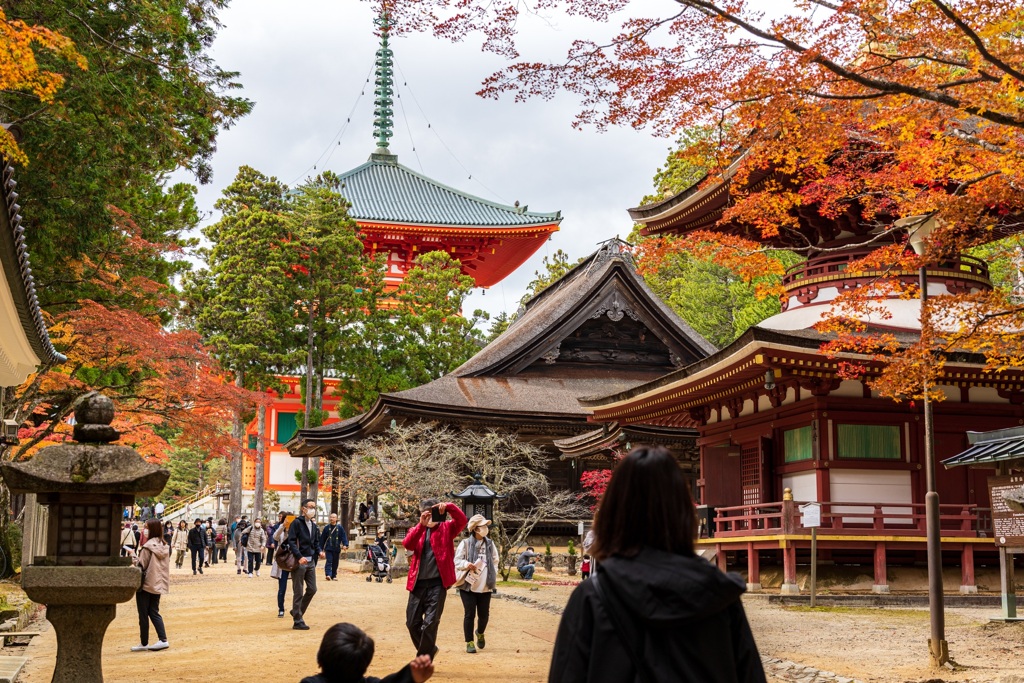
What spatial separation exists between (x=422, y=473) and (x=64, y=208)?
11774 millimetres

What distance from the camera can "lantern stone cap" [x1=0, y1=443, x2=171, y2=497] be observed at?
729 cm

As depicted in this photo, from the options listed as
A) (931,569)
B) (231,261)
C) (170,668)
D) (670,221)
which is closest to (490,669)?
(170,668)

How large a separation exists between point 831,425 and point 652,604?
1618cm

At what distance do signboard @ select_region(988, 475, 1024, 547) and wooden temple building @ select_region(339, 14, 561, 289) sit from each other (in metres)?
34.7

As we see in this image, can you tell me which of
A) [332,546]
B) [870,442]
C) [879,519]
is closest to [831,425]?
[870,442]

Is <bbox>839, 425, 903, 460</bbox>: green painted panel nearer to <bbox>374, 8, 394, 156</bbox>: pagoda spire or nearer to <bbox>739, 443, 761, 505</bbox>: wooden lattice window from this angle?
<bbox>739, 443, 761, 505</bbox>: wooden lattice window

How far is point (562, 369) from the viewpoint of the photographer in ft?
105

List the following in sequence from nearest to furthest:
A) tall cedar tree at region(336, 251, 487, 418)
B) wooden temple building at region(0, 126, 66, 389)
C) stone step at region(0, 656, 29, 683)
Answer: stone step at region(0, 656, 29, 683) < wooden temple building at region(0, 126, 66, 389) < tall cedar tree at region(336, 251, 487, 418)

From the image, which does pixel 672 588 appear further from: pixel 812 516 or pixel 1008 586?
pixel 812 516

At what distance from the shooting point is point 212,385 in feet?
74.0

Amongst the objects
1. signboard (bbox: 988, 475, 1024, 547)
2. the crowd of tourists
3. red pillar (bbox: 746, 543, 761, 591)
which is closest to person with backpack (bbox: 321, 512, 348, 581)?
red pillar (bbox: 746, 543, 761, 591)

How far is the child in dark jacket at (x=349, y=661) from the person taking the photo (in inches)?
149

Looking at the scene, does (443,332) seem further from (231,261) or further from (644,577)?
(644,577)

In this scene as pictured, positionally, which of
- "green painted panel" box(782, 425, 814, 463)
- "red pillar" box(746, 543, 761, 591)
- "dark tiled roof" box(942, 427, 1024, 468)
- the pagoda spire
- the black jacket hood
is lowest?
"red pillar" box(746, 543, 761, 591)
